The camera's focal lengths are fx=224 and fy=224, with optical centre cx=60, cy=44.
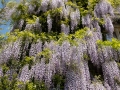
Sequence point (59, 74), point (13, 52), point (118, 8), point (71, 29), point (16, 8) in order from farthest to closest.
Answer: point (118, 8)
point (16, 8)
point (71, 29)
point (13, 52)
point (59, 74)

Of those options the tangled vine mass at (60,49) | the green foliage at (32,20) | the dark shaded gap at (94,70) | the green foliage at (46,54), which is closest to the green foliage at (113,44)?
the tangled vine mass at (60,49)

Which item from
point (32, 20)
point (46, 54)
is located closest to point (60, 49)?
point (46, 54)

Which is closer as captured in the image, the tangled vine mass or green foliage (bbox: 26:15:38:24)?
the tangled vine mass

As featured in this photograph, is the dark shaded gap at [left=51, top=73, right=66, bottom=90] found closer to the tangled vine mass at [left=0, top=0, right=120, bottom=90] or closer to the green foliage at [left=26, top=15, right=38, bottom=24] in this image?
the tangled vine mass at [left=0, top=0, right=120, bottom=90]

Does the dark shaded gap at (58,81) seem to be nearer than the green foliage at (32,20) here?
Yes

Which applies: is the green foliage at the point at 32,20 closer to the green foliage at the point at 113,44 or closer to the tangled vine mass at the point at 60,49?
the tangled vine mass at the point at 60,49

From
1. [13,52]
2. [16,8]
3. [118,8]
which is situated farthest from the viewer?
[118,8]

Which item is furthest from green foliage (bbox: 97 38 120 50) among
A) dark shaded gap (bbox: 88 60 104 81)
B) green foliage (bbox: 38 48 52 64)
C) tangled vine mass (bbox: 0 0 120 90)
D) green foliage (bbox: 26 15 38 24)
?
green foliage (bbox: 26 15 38 24)

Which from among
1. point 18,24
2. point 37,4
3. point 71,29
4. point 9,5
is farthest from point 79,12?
point 9,5

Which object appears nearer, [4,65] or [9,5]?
[4,65]

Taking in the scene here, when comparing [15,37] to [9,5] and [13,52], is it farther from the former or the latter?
[9,5]

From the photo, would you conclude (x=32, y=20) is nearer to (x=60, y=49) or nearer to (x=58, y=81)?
(x=60, y=49)
